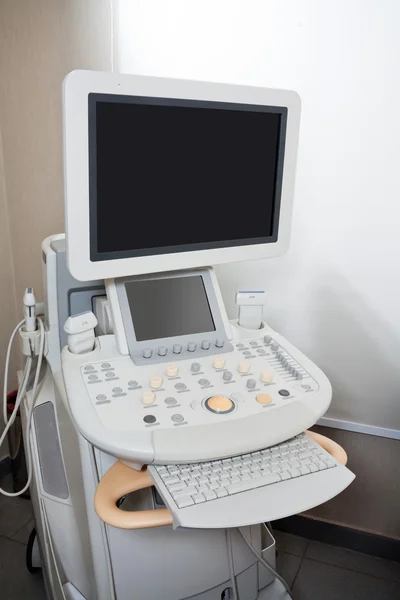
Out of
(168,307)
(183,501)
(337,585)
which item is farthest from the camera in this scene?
(337,585)

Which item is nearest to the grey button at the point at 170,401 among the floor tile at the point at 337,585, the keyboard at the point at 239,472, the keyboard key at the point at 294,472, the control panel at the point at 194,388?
the control panel at the point at 194,388

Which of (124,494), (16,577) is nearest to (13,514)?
(16,577)

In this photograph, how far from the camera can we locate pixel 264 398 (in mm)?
1024

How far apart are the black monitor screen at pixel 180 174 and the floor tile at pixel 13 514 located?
3.80ft

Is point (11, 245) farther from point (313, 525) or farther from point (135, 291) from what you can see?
point (313, 525)

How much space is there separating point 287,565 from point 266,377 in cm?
85

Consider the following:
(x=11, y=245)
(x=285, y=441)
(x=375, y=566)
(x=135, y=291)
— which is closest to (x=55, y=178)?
(x=11, y=245)

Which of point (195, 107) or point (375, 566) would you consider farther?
point (375, 566)

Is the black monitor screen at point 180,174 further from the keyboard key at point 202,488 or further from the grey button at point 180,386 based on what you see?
the keyboard key at point 202,488

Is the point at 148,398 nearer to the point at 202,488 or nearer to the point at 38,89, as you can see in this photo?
the point at 202,488

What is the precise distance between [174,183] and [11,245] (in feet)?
3.35

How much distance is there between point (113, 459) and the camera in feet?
3.44

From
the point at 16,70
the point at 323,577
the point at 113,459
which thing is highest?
the point at 16,70

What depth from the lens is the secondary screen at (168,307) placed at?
116cm
